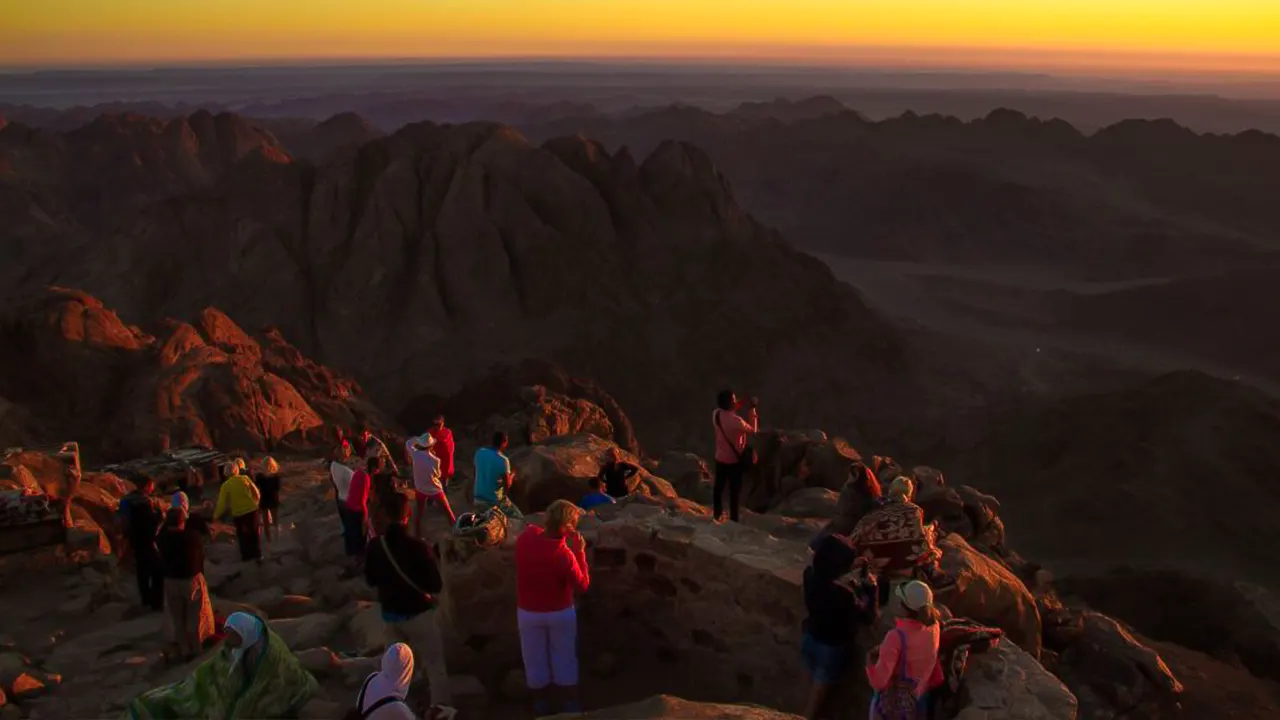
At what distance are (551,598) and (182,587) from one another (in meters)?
3.50

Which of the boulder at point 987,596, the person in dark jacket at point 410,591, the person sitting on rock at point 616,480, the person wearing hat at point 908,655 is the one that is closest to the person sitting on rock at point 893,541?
the boulder at point 987,596

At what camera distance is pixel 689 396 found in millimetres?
38688

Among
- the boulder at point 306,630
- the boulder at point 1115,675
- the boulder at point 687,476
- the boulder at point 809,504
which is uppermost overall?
the boulder at point 306,630

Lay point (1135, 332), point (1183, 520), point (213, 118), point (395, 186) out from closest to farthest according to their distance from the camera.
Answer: point (1183, 520) < point (395, 186) < point (1135, 332) < point (213, 118)

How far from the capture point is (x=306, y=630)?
820 centimetres

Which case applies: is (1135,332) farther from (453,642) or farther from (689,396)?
(453,642)

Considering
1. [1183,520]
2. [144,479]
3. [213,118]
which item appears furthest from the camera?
[213,118]

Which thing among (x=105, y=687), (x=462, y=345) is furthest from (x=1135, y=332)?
(x=105, y=687)

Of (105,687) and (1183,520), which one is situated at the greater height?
(105,687)

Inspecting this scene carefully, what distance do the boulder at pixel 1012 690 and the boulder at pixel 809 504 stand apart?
29.6ft

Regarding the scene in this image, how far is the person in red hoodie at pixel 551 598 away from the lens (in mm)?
6336

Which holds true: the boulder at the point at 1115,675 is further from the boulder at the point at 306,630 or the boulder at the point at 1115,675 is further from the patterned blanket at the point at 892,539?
the boulder at the point at 306,630

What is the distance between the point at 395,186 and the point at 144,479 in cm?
3810

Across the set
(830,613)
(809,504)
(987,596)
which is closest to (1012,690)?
(830,613)
